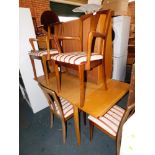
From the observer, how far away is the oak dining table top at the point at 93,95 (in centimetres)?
122

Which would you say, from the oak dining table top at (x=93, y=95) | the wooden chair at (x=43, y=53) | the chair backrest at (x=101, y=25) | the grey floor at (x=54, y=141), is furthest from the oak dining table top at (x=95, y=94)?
the grey floor at (x=54, y=141)

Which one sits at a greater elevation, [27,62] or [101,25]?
[101,25]

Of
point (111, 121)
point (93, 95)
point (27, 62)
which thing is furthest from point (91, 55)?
point (27, 62)

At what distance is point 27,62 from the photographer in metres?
2.07

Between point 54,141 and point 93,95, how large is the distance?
86cm

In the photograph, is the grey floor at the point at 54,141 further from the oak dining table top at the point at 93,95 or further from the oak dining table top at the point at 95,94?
the oak dining table top at the point at 95,94

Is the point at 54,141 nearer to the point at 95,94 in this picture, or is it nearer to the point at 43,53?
the point at 95,94

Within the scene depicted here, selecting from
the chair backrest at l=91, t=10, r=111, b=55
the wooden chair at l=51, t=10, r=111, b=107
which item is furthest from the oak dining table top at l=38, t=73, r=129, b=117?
the chair backrest at l=91, t=10, r=111, b=55

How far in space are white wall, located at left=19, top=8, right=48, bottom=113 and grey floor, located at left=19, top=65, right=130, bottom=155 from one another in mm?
336

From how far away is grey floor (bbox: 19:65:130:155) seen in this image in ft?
5.07

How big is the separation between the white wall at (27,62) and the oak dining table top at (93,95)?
1.48 ft

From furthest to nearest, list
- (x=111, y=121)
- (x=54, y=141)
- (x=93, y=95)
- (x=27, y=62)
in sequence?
(x=27, y=62) < (x=54, y=141) < (x=93, y=95) < (x=111, y=121)
